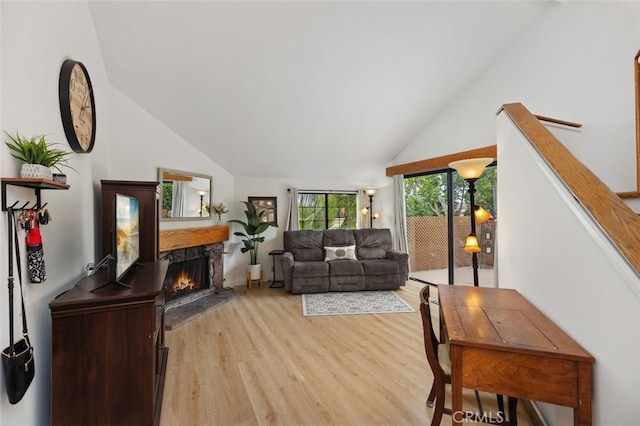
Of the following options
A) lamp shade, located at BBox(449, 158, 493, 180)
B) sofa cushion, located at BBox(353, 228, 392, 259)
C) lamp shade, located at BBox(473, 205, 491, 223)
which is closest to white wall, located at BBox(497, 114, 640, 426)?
lamp shade, located at BBox(449, 158, 493, 180)

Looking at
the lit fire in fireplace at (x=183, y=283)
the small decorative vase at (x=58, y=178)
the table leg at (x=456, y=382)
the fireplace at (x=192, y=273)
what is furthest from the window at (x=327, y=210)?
the table leg at (x=456, y=382)

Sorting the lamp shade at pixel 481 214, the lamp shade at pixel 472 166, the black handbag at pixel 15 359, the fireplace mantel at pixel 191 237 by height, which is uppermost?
the lamp shade at pixel 472 166

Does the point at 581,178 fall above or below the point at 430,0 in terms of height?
below

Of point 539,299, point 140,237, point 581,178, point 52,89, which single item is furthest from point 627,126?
point 140,237

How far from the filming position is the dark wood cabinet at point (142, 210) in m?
2.19

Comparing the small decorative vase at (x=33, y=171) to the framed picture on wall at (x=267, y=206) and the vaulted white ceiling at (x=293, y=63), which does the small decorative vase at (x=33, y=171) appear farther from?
the framed picture on wall at (x=267, y=206)

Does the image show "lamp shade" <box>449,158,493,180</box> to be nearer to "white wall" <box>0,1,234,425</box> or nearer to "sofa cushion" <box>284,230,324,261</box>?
"white wall" <box>0,1,234,425</box>

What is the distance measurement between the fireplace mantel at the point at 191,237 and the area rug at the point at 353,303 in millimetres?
1715

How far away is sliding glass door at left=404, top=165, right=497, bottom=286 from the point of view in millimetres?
3867

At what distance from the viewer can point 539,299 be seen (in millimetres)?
1366

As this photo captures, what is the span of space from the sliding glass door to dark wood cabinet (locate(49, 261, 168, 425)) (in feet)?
13.8

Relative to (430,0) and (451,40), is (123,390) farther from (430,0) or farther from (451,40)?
(451,40)

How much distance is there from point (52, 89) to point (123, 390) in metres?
1.76

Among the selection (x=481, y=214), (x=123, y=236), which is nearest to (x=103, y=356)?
(x=123, y=236)
